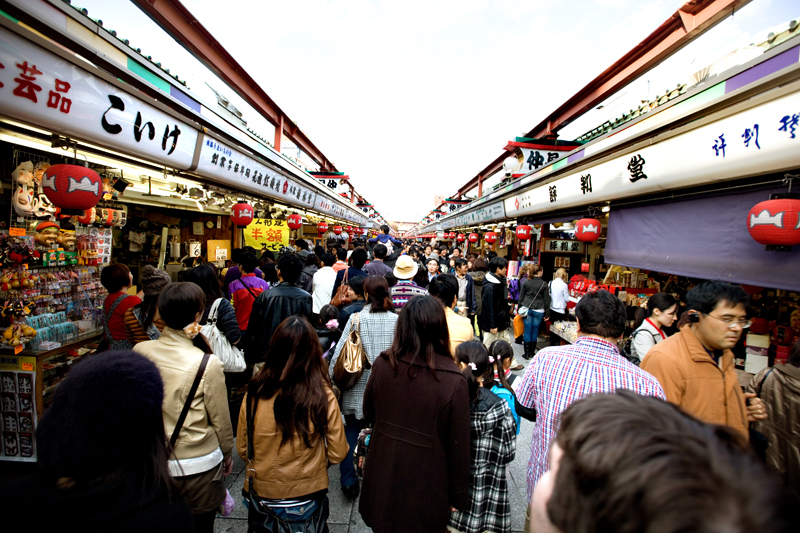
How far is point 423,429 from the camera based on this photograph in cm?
187

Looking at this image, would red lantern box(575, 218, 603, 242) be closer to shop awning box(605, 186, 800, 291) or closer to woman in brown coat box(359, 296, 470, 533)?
shop awning box(605, 186, 800, 291)

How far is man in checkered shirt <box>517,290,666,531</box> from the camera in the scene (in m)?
1.92

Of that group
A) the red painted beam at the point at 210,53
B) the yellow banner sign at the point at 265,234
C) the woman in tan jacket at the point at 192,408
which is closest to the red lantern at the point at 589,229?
the woman in tan jacket at the point at 192,408

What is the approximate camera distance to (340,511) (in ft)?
9.89

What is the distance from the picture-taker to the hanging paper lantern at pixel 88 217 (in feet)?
Answer: 14.3

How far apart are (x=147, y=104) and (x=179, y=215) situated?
22.9ft

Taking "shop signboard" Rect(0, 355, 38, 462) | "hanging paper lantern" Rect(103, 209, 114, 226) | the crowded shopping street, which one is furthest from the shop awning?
"hanging paper lantern" Rect(103, 209, 114, 226)

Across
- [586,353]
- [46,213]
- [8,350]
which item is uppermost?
[46,213]

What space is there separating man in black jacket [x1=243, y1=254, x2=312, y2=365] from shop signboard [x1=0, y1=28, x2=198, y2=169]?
186 centimetres

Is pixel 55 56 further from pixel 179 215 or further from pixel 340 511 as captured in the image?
pixel 179 215

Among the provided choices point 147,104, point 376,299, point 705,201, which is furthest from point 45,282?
point 705,201

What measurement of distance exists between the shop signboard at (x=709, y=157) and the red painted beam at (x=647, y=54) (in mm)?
2056

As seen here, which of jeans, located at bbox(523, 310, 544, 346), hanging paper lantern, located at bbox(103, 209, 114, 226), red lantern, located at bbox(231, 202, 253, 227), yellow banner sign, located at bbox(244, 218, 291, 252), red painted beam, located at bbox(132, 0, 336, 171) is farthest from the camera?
yellow banner sign, located at bbox(244, 218, 291, 252)

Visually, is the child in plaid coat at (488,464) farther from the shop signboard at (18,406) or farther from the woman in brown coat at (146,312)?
the shop signboard at (18,406)
